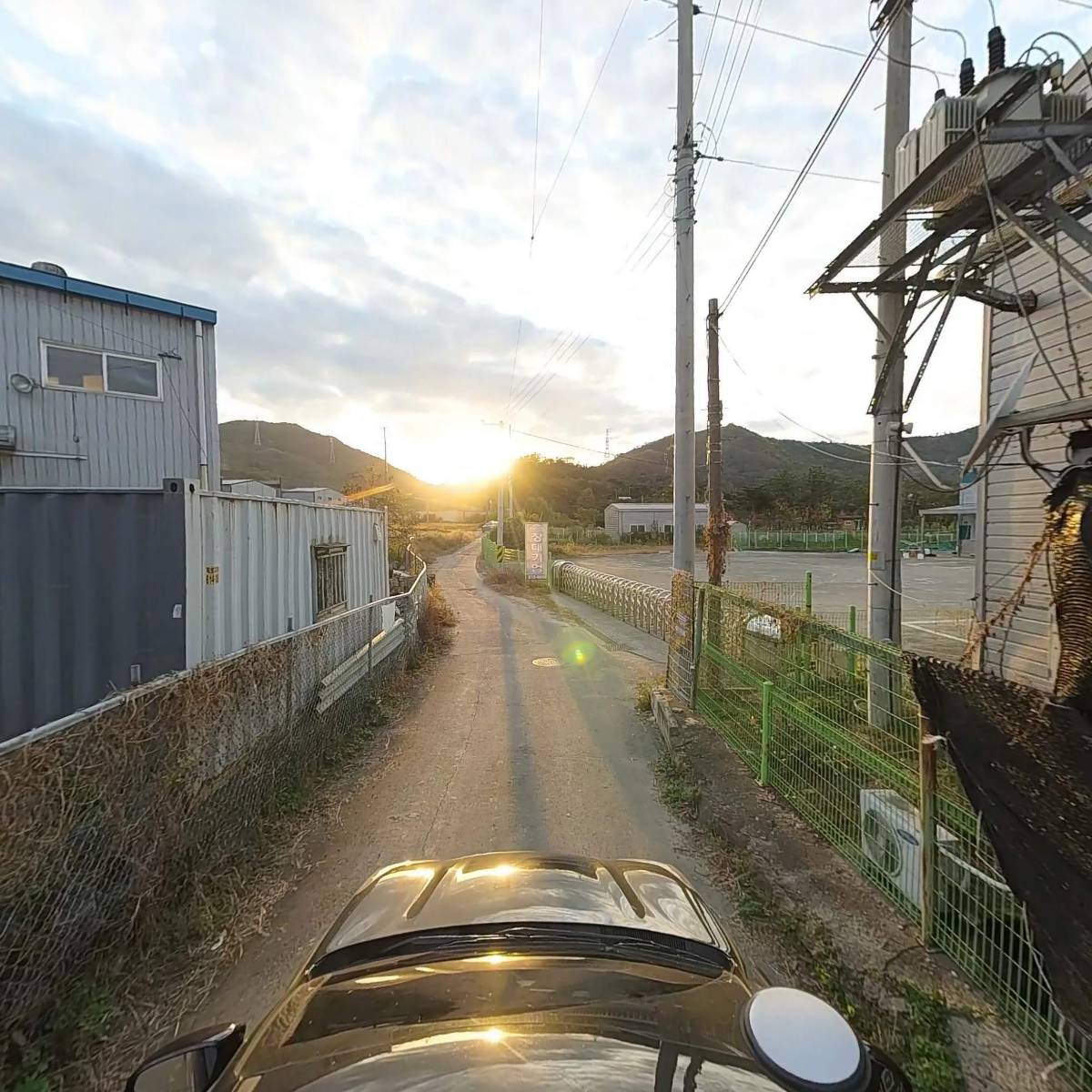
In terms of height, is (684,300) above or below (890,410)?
above

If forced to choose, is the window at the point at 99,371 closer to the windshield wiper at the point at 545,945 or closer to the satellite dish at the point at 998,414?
the windshield wiper at the point at 545,945

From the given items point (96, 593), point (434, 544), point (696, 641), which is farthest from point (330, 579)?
point (434, 544)

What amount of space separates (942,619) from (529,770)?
1339cm

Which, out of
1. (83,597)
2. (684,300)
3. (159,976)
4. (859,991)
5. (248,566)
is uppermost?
(684,300)

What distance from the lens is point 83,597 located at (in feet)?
14.9

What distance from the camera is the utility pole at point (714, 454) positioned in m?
10.0

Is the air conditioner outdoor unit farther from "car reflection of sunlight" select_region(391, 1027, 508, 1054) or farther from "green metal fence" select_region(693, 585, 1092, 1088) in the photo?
"car reflection of sunlight" select_region(391, 1027, 508, 1054)

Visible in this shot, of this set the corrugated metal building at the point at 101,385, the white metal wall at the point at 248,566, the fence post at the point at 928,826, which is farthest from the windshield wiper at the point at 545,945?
the corrugated metal building at the point at 101,385

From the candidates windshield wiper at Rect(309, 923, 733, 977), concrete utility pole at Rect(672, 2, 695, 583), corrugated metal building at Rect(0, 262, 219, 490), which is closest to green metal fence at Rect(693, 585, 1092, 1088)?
windshield wiper at Rect(309, 923, 733, 977)

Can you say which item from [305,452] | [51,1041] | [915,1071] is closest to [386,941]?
[51,1041]

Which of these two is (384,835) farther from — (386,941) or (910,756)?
(910,756)

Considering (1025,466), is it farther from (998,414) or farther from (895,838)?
(895,838)

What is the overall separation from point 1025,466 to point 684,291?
4359 millimetres

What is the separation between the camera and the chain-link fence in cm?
238
